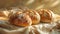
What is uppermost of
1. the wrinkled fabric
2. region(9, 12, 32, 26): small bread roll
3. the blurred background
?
the blurred background

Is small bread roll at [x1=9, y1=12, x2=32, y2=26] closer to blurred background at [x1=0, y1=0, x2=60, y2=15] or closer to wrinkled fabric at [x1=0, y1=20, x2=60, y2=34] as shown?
wrinkled fabric at [x1=0, y1=20, x2=60, y2=34]

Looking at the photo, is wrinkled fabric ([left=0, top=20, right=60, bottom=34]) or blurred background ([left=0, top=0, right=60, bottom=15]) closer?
wrinkled fabric ([left=0, top=20, right=60, bottom=34])

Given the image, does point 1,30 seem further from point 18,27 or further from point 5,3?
point 5,3

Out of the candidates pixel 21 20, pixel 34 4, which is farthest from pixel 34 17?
pixel 34 4

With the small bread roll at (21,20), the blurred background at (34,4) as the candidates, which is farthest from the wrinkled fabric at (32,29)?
the blurred background at (34,4)

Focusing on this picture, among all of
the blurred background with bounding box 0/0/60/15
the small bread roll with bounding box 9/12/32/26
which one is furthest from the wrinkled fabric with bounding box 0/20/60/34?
the blurred background with bounding box 0/0/60/15

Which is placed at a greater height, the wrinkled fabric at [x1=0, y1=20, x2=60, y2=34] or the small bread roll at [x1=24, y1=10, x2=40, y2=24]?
the small bread roll at [x1=24, y1=10, x2=40, y2=24]

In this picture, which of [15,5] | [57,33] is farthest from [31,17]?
[15,5]

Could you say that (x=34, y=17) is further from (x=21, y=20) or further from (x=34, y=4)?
(x=34, y=4)
